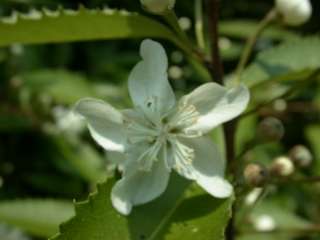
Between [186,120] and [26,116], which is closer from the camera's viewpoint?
[186,120]

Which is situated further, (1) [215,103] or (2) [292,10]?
(2) [292,10]

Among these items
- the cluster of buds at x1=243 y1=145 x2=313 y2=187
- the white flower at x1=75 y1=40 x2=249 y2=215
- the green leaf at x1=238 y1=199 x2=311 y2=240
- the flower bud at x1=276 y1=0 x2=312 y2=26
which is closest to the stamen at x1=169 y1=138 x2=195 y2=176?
the white flower at x1=75 y1=40 x2=249 y2=215

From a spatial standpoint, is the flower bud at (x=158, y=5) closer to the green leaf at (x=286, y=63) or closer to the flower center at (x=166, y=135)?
the flower center at (x=166, y=135)

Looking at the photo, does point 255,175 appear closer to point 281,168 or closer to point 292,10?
point 281,168

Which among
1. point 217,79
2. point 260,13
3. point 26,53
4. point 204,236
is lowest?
point 204,236

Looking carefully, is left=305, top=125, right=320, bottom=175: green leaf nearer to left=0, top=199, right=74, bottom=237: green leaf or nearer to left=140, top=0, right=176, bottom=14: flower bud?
left=0, top=199, right=74, bottom=237: green leaf

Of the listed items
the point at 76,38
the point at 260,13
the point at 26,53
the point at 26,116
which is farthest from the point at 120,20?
the point at 260,13

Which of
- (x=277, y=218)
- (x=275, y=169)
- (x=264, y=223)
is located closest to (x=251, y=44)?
(x=275, y=169)

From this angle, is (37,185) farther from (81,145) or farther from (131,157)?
(131,157)
